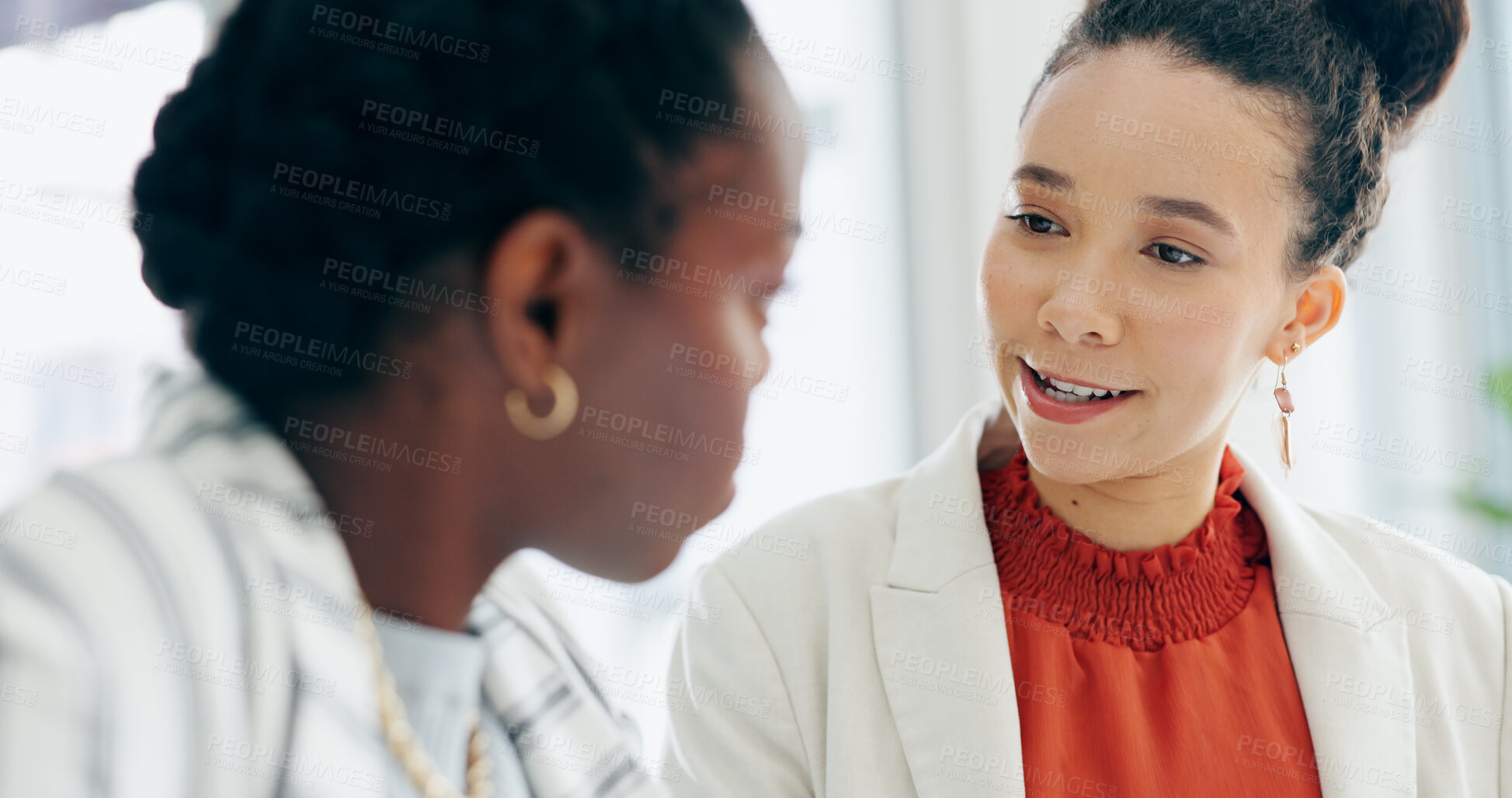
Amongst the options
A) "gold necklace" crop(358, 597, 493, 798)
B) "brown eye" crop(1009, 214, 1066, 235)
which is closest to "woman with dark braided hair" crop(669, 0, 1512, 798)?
"brown eye" crop(1009, 214, 1066, 235)

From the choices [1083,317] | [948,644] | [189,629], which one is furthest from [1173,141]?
[189,629]

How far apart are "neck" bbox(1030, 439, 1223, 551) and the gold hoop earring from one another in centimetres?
99

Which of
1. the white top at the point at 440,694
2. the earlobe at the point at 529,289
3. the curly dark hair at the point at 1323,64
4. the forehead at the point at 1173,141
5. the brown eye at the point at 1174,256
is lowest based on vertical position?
the white top at the point at 440,694

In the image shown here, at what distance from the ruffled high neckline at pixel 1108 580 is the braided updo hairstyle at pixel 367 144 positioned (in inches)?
39.7

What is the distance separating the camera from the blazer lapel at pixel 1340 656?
1172 mm

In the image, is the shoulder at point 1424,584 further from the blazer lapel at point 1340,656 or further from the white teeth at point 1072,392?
the white teeth at point 1072,392

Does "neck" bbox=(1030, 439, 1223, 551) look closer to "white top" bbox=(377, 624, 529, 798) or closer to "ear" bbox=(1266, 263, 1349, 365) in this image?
"ear" bbox=(1266, 263, 1349, 365)

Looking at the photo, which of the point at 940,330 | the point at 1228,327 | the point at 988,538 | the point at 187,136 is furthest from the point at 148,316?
the point at 940,330

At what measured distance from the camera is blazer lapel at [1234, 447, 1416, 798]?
117cm

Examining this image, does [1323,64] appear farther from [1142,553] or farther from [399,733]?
[399,733]

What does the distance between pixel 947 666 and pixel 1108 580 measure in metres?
0.24

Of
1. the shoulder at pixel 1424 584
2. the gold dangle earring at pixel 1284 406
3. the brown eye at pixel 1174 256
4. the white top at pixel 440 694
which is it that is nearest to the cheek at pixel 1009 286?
the brown eye at pixel 1174 256

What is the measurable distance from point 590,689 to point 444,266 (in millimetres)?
410

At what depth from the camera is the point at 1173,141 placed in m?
1.14
